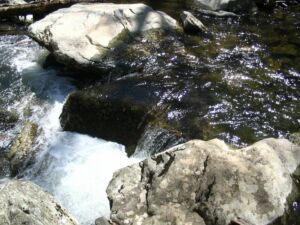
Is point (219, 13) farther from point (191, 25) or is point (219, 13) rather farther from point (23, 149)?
point (23, 149)

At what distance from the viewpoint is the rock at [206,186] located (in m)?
3.82

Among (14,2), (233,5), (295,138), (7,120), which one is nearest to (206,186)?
(295,138)

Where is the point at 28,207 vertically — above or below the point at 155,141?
above

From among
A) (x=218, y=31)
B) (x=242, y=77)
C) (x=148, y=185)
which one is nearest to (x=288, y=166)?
(x=148, y=185)

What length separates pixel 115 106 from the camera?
609 centimetres

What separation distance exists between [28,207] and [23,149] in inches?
133

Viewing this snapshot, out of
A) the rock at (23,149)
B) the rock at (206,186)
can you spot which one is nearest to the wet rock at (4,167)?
the rock at (23,149)

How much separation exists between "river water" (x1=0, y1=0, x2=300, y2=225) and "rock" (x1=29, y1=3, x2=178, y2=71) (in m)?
0.55

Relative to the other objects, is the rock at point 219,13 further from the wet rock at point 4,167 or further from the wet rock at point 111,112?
the wet rock at point 4,167

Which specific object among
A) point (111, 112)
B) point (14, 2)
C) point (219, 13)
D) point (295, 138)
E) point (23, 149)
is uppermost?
point (295, 138)

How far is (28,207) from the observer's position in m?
3.01

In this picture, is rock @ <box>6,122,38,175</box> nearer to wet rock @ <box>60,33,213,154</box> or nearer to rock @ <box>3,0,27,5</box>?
wet rock @ <box>60,33,213,154</box>

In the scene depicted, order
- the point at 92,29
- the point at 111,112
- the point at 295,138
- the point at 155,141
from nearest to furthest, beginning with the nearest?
the point at 295,138
the point at 155,141
the point at 111,112
the point at 92,29

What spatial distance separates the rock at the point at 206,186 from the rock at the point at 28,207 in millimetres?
864
